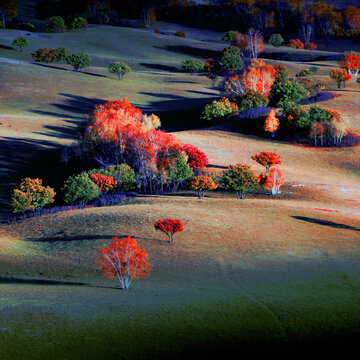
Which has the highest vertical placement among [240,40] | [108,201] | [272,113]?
[240,40]

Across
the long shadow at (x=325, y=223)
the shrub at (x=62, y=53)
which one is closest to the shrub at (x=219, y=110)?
the long shadow at (x=325, y=223)

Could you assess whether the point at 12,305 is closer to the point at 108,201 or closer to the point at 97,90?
the point at 108,201

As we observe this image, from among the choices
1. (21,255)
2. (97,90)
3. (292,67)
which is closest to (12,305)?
(21,255)

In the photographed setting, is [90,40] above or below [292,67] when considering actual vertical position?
above

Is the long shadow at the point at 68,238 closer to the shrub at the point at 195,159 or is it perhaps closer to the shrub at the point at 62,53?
the shrub at the point at 195,159

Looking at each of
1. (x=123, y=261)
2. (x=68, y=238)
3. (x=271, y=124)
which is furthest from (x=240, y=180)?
(x=271, y=124)

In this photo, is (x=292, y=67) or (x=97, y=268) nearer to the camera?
(x=97, y=268)

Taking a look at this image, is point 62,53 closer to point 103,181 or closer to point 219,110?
point 219,110
